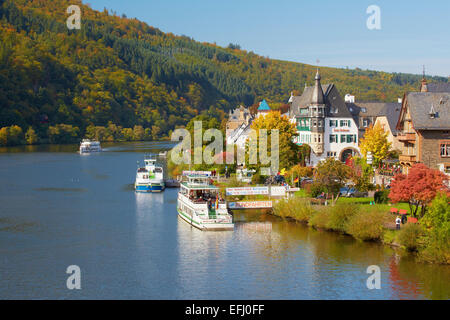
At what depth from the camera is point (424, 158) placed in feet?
235

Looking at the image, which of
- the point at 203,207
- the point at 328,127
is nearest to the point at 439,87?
the point at 328,127

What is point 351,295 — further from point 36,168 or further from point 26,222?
point 36,168

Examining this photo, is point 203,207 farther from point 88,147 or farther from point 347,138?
point 88,147

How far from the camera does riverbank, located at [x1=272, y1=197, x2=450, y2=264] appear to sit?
49781mm

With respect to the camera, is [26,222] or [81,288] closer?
[81,288]

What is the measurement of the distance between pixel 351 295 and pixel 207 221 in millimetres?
22211

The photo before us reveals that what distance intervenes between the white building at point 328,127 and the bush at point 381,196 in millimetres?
35797

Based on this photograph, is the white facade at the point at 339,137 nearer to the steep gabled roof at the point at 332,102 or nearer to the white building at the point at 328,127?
the white building at the point at 328,127

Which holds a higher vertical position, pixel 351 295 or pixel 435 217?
pixel 435 217

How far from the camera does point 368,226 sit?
186ft

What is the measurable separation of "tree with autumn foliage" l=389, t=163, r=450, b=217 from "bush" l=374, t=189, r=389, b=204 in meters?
8.41

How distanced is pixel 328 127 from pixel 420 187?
5021 cm

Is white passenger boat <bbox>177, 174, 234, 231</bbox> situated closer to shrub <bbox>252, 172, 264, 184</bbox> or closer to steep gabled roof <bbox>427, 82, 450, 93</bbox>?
shrub <bbox>252, 172, 264, 184</bbox>
